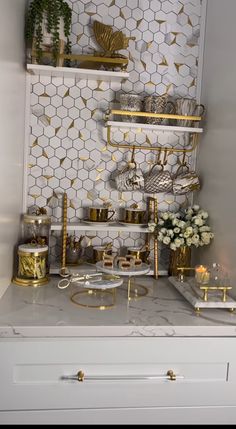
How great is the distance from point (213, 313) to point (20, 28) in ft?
4.12

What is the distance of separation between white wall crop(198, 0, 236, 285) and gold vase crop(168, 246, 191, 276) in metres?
0.07

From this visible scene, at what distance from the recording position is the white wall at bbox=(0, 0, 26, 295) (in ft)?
4.34

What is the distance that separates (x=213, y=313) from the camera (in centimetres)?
137

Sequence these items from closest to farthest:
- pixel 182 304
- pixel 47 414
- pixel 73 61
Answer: pixel 47 414 < pixel 182 304 < pixel 73 61

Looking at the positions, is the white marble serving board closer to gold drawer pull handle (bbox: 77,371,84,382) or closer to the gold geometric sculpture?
gold drawer pull handle (bbox: 77,371,84,382)

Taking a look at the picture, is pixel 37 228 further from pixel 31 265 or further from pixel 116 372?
pixel 116 372

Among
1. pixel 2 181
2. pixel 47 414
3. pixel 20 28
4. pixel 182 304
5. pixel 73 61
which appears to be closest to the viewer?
pixel 47 414

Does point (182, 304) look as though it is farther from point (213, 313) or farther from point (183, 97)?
point (183, 97)

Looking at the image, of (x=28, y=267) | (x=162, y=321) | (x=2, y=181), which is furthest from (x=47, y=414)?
(x=2, y=181)

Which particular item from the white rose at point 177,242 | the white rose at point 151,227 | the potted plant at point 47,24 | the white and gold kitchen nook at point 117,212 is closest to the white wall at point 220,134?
the white and gold kitchen nook at point 117,212

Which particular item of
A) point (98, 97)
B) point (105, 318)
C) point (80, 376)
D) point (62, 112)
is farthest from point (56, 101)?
point (80, 376)

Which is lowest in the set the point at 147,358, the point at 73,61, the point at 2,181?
the point at 147,358

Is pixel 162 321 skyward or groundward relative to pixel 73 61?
groundward

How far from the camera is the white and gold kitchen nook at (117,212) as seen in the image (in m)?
1.22
